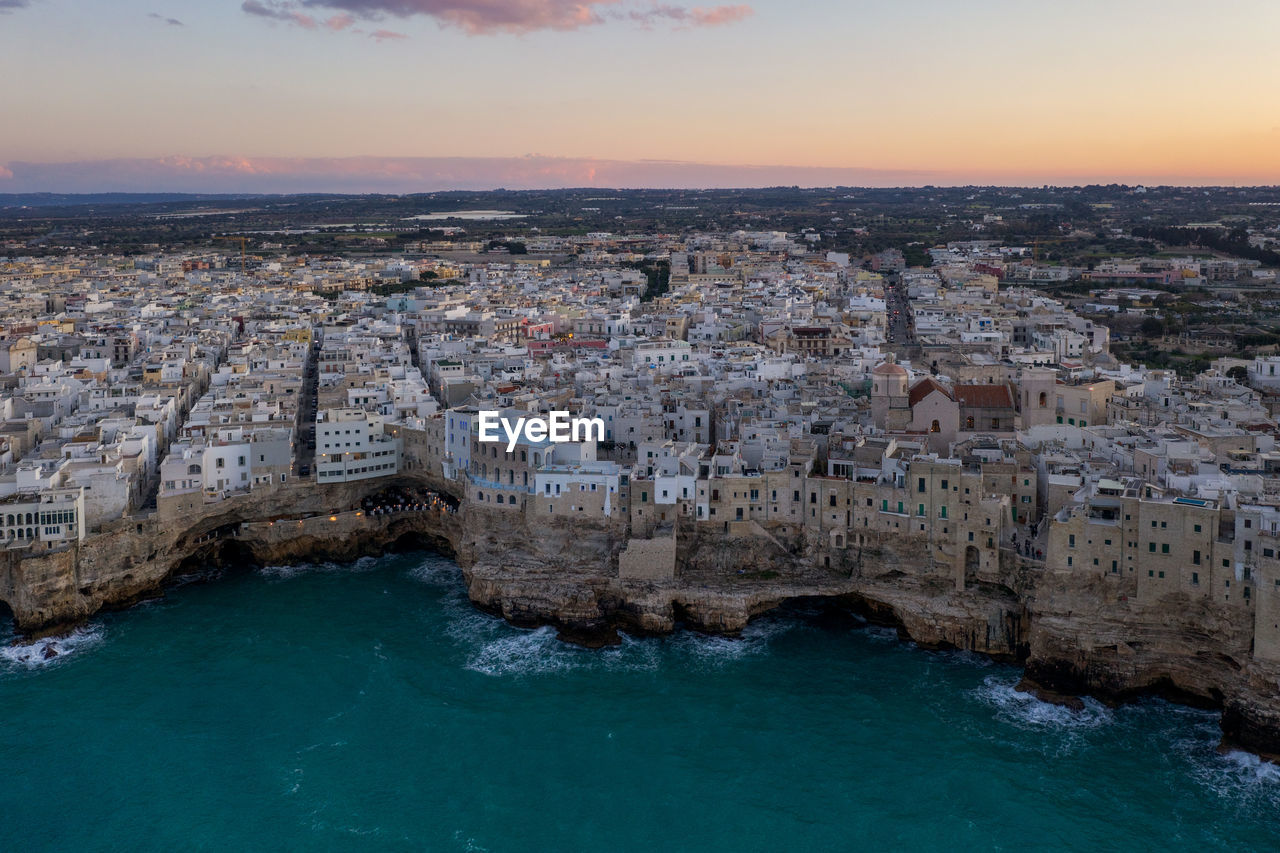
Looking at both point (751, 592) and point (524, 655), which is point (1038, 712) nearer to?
point (751, 592)

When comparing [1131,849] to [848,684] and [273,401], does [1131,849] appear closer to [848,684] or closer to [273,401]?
[848,684]

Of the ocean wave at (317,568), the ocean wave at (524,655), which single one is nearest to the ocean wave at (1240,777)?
the ocean wave at (524,655)

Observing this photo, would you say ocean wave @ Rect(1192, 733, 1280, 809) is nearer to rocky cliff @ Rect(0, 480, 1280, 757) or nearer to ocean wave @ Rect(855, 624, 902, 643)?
rocky cliff @ Rect(0, 480, 1280, 757)

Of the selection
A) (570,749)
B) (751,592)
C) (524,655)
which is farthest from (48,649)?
(751,592)

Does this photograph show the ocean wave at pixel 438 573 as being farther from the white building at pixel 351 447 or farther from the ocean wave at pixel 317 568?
the white building at pixel 351 447

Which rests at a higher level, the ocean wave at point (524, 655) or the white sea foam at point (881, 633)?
the white sea foam at point (881, 633)

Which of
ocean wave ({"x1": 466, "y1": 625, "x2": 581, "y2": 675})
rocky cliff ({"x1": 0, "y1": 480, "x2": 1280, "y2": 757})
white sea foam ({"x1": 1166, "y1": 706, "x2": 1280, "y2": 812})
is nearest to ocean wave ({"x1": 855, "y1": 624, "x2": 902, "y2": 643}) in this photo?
rocky cliff ({"x1": 0, "y1": 480, "x2": 1280, "y2": 757})
